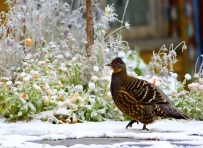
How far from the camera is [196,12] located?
611 inches

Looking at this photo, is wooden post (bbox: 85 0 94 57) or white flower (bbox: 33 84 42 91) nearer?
white flower (bbox: 33 84 42 91)

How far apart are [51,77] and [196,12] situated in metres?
8.79

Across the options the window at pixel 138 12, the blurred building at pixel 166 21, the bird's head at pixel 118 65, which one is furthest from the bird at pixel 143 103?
the window at pixel 138 12

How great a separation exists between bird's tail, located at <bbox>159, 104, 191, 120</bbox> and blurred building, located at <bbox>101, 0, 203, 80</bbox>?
903 cm

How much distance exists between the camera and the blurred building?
15.3 meters

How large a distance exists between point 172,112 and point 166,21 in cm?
967

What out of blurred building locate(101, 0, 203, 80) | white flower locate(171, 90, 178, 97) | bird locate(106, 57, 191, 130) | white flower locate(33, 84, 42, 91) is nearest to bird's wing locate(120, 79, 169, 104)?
bird locate(106, 57, 191, 130)

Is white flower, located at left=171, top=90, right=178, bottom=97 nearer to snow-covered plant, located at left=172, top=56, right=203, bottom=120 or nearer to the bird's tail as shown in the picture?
snow-covered plant, located at left=172, top=56, right=203, bottom=120

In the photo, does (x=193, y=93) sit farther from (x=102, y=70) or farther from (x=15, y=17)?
(x=15, y=17)

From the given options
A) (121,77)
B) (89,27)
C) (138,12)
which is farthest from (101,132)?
(138,12)

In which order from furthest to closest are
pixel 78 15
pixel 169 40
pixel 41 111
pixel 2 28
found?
pixel 169 40 < pixel 78 15 < pixel 2 28 < pixel 41 111

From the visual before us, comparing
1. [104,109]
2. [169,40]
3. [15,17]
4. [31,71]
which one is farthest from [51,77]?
[169,40]

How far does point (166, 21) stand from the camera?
51.2ft

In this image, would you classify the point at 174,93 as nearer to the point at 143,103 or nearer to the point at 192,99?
the point at 192,99
